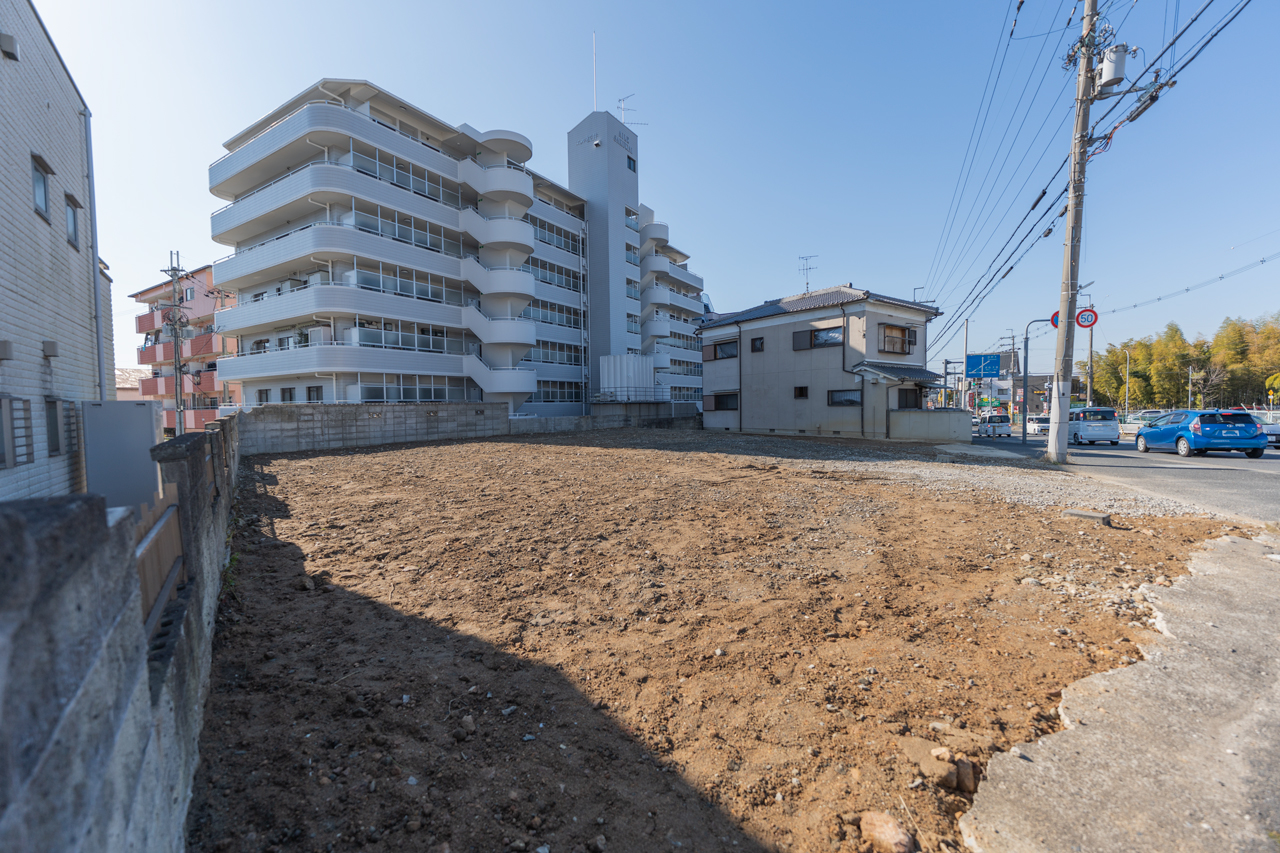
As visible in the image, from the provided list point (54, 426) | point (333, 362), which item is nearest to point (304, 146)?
point (333, 362)

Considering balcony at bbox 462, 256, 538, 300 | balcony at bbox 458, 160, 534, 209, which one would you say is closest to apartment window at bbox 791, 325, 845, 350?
balcony at bbox 462, 256, 538, 300

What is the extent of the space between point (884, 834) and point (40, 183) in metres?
14.1

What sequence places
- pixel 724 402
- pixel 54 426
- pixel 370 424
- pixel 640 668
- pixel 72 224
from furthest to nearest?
1. pixel 724 402
2. pixel 370 424
3. pixel 72 224
4. pixel 54 426
5. pixel 640 668

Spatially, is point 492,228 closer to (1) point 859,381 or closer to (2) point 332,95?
(2) point 332,95

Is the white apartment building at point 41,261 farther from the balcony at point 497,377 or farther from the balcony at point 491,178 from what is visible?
the balcony at point 491,178

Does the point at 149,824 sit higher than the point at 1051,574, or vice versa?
the point at 149,824

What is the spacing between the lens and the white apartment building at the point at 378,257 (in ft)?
70.7

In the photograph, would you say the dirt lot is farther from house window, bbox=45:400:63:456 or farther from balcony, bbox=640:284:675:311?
balcony, bbox=640:284:675:311

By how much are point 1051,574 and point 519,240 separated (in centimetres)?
2569

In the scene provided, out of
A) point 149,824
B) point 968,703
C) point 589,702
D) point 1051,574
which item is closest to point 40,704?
point 149,824

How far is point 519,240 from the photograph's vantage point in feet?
84.8

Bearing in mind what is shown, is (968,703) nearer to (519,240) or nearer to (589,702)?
(589,702)

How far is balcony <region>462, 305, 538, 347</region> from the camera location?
25.4 metres

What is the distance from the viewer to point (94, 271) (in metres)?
11.1
